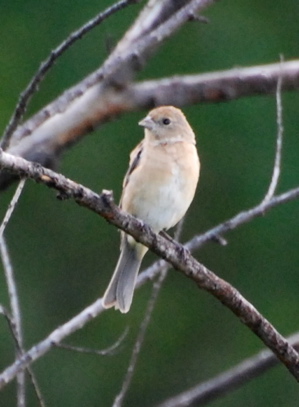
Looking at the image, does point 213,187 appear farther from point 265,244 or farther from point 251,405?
point 251,405

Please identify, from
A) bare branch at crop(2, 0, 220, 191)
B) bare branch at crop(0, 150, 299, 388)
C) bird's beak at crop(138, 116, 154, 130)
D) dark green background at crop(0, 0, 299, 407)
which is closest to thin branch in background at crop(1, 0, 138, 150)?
bare branch at crop(0, 150, 299, 388)

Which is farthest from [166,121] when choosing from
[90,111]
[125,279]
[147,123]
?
[90,111]

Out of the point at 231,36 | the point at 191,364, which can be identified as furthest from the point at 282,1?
the point at 191,364

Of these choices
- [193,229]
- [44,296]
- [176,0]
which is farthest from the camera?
[44,296]

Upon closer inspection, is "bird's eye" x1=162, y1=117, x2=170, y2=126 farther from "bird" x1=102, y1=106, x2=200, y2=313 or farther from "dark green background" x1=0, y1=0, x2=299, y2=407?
"dark green background" x1=0, y1=0, x2=299, y2=407

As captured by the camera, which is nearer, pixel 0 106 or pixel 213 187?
pixel 0 106

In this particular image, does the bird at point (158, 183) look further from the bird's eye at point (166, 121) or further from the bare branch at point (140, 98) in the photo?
the bare branch at point (140, 98)
